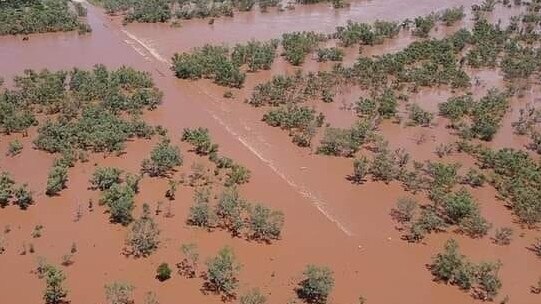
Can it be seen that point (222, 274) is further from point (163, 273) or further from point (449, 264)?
point (449, 264)

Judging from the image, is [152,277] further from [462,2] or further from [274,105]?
[462,2]

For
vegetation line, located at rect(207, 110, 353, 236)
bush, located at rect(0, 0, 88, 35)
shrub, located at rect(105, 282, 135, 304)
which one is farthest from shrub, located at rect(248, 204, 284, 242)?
bush, located at rect(0, 0, 88, 35)

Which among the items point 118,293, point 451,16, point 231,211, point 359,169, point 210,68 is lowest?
point 118,293

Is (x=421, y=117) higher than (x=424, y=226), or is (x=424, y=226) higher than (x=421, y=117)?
(x=421, y=117)

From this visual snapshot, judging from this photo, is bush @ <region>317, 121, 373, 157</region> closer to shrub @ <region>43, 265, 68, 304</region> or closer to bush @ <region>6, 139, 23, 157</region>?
bush @ <region>6, 139, 23, 157</region>

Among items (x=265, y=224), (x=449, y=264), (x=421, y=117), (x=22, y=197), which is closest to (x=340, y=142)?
(x=421, y=117)

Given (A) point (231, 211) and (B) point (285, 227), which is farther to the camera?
(B) point (285, 227)
